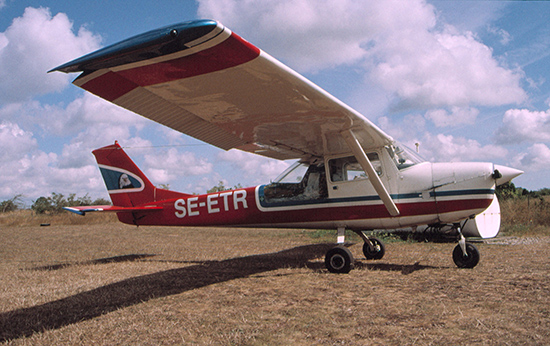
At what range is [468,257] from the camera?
19.0 ft

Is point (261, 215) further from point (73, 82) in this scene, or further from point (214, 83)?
point (73, 82)

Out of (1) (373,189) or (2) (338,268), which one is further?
(1) (373,189)

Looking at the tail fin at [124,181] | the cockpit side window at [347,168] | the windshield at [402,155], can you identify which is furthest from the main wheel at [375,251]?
the tail fin at [124,181]

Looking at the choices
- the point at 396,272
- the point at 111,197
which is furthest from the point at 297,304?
the point at 111,197

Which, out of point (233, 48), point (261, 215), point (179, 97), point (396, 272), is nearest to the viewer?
point (233, 48)

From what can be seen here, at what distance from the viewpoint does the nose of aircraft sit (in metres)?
5.69

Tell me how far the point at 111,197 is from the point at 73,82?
18.7 ft

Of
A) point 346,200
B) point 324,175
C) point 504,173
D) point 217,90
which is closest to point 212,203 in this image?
point 324,175

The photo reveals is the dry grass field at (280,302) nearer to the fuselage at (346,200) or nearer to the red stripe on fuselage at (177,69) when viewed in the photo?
the fuselage at (346,200)

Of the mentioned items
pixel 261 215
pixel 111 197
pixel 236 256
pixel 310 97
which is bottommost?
pixel 236 256

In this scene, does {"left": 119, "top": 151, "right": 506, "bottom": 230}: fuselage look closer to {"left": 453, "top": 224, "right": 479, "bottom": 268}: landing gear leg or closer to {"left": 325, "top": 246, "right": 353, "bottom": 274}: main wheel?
{"left": 453, "top": 224, "right": 479, "bottom": 268}: landing gear leg

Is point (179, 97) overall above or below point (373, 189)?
above

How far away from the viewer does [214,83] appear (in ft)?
13.2

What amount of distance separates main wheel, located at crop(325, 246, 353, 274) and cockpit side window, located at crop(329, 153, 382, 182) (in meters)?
1.46
